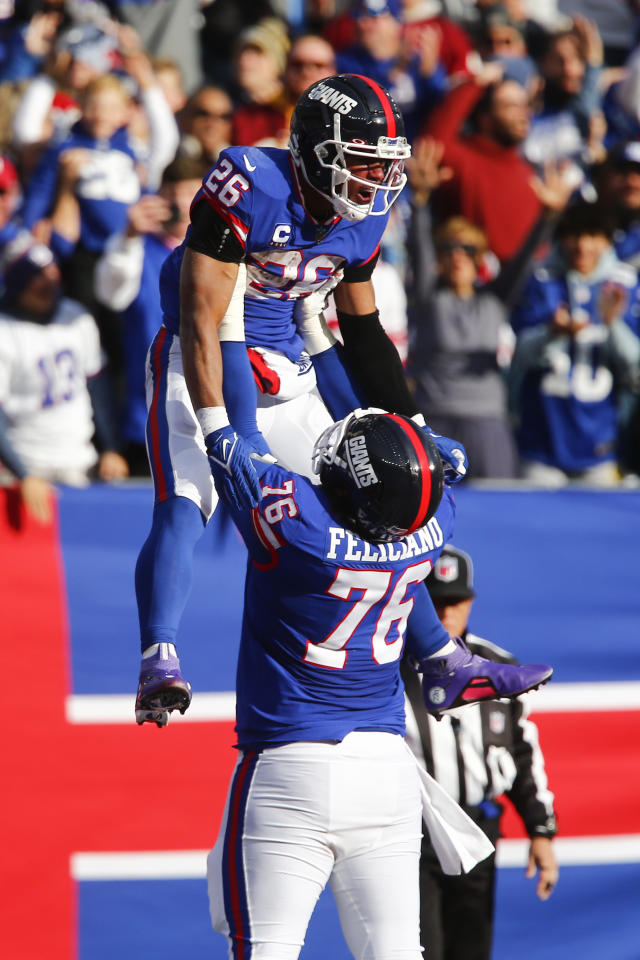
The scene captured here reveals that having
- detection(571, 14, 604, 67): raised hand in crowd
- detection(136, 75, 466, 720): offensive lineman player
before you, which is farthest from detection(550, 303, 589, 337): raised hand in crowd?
detection(571, 14, 604, 67): raised hand in crowd

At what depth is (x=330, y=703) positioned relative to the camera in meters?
3.54

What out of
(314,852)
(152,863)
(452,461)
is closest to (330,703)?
(314,852)

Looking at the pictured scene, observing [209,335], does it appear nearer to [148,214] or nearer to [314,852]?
[314,852]

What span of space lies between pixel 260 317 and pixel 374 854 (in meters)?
1.51

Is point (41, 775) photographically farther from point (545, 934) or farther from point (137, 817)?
point (545, 934)

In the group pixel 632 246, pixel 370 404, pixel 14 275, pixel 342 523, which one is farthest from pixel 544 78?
pixel 342 523

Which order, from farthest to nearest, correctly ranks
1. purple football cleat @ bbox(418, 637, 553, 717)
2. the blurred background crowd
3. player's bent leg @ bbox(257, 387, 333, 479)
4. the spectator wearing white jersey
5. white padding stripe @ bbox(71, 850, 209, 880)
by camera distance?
1. the blurred background crowd
2. the spectator wearing white jersey
3. white padding stripe @ bbox(71, 850, 209, 880)
4. player's bent leg @ bbox(257, 387, 333, 479)
5. purple football cleat @ bbox(418, 637, 553, 717)

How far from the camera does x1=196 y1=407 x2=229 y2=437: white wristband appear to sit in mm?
3637

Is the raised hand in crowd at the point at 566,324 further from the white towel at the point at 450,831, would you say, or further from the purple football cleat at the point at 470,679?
the white towel at the point at 450,831

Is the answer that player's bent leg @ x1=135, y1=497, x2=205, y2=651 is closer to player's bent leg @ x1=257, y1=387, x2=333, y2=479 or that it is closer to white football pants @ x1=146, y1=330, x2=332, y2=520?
Answer: white football pants @ x1=146, y1=330, x2=332, y2=520

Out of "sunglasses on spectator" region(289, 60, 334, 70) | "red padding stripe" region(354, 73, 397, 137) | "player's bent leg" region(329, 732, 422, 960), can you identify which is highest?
"red padding stripe" region(354, 73, 397, 137)

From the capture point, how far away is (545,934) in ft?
18.1

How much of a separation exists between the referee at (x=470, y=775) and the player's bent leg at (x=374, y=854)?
1.14m

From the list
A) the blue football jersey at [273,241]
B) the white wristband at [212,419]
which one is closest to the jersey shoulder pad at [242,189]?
the blue football jersey at [273,241]
